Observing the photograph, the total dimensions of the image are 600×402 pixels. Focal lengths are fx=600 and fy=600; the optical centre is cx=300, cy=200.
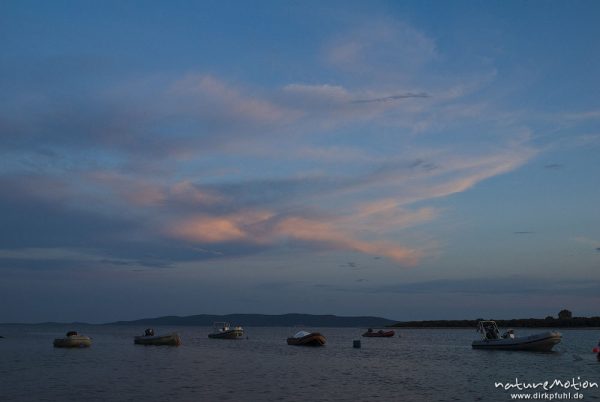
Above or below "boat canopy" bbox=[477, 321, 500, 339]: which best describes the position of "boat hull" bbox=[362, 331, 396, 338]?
below

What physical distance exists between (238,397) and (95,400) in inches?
289

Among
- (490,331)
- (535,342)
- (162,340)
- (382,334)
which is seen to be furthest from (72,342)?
(382,334)

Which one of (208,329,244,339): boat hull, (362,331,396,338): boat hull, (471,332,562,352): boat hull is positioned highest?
(471,332,562,352): boat hull

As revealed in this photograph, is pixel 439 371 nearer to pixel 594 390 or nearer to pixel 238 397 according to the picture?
pixel 594 390

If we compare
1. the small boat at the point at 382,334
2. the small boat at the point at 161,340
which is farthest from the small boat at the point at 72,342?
the small boat at the point at 382,334

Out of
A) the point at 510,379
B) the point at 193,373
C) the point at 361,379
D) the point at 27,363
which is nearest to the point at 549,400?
the point at 510,379

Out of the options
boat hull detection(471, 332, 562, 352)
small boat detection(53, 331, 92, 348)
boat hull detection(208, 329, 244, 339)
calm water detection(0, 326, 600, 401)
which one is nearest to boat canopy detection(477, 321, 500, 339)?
boat hull detection(471, 332, 562, 352)

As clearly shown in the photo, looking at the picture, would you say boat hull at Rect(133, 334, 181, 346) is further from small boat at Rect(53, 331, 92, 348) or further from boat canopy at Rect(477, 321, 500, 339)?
boat canopy at Rect(477, 321, 500, 339)

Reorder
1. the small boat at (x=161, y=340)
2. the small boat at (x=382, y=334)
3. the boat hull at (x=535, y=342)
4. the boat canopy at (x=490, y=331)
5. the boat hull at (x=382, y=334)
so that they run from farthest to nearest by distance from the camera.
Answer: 1. the small boat at (x=382, y=334)
2. the boat hull at (x=382, y=334)
3. the small boat at (x=161, y=340)
4. the boat canopy at (x=490, y=331)
5. the boat hull at (x=535, y=342)

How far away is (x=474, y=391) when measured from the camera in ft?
112

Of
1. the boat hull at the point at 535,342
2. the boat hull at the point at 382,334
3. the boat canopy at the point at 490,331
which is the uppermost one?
the boat canopy at the point at 490,331

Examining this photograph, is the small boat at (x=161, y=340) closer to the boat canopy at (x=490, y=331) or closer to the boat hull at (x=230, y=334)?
the boat hull at (x=230, y=334)

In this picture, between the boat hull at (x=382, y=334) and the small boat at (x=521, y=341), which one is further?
the boat hull at (x=382, y=334)

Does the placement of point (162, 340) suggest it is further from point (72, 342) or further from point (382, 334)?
point (382, 334)
